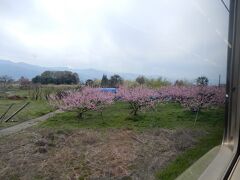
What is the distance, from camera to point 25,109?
1.17m

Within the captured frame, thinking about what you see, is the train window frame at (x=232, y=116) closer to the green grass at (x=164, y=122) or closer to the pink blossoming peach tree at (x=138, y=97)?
the green grass at (x=164, y=122)

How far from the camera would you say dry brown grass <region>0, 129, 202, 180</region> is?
109 centimetres

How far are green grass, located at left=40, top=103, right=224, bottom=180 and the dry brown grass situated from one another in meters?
0.03

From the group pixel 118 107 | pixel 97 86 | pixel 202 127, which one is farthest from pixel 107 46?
pixel 202 127

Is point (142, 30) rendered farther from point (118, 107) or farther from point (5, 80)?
point (5, 80)

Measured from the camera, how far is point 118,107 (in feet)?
5.21

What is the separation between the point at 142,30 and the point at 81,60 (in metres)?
0.41

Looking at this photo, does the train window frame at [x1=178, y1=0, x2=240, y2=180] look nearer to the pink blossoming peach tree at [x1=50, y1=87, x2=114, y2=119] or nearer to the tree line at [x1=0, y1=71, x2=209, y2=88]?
the tree line at [x1=0, y1=71, x2=209, y2=88]

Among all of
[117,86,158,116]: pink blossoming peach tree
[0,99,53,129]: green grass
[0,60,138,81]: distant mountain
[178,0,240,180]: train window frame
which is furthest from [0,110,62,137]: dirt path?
[178,0,240,180]: train window frame

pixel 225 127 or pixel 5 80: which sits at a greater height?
A: pixel 5 80

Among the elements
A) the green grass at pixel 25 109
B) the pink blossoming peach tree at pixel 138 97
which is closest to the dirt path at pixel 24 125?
the green grass at pixel 25 109

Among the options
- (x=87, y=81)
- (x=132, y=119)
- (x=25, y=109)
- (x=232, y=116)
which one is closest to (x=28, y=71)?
(x=25, y=109)

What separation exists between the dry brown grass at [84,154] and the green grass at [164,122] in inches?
1.1

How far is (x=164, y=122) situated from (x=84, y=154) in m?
0.60
